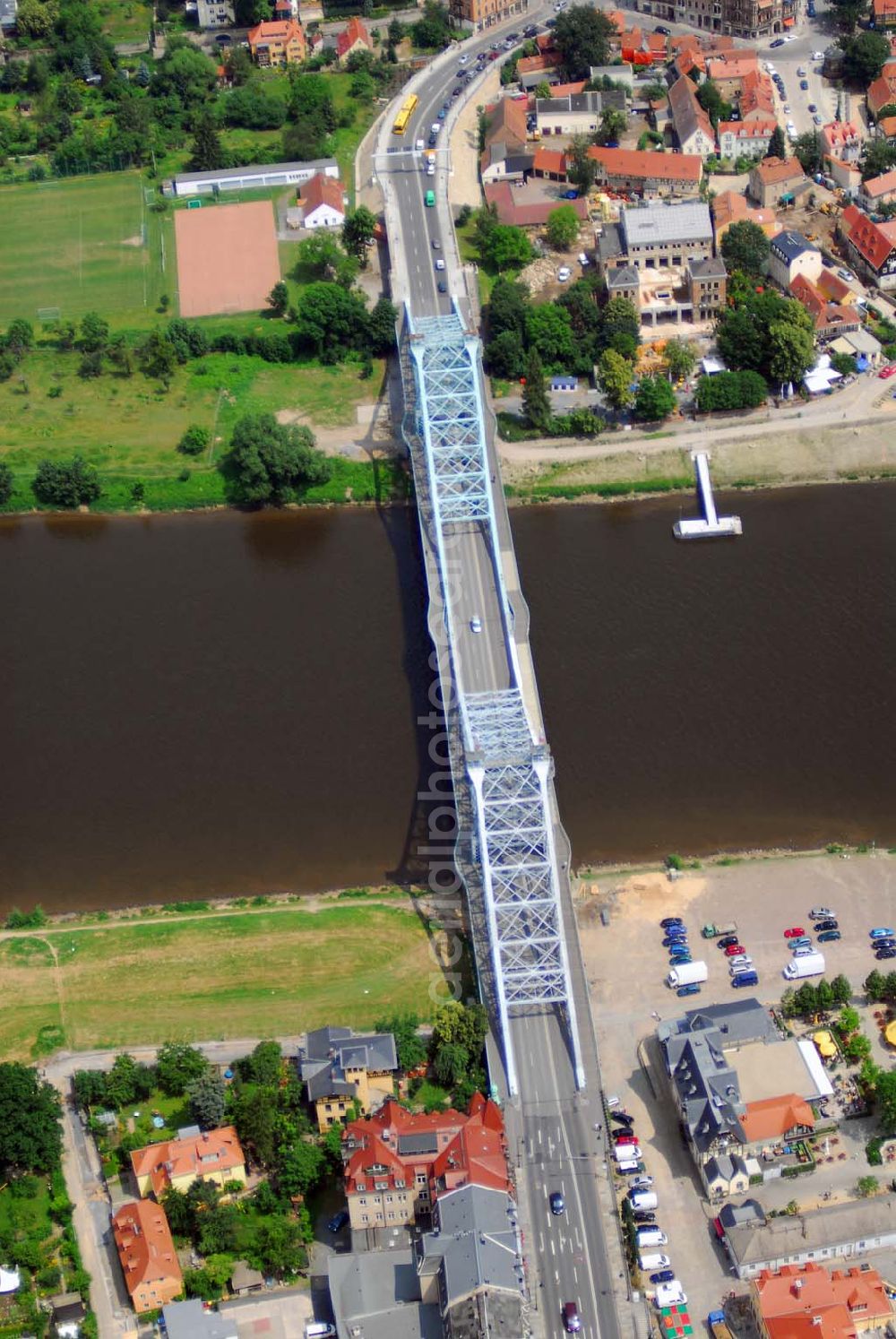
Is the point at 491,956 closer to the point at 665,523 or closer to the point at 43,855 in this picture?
the point at 43,855

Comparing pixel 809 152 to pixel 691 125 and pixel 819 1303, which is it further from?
pixel 819 1303

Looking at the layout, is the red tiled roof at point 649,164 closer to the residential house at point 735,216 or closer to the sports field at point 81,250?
the residential house at point 735,216

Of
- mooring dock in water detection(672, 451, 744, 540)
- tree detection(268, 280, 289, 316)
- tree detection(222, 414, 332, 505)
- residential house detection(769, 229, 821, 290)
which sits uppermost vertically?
tree detection(268, 280, 289, 316)

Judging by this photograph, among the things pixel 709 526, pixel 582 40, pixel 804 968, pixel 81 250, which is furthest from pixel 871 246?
pixel 804 968

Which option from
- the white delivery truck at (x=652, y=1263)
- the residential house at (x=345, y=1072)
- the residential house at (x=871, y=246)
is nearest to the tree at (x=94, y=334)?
the residential house at (x=871, y=246)

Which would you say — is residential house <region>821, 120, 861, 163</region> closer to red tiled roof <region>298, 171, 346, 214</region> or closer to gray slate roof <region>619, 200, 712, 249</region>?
gray slate roof <region>619, 200, 712, 249</region>

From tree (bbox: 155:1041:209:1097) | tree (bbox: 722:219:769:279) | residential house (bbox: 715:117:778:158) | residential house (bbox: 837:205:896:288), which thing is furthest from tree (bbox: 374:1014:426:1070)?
residential house (bbox: 715:117:778:158)
